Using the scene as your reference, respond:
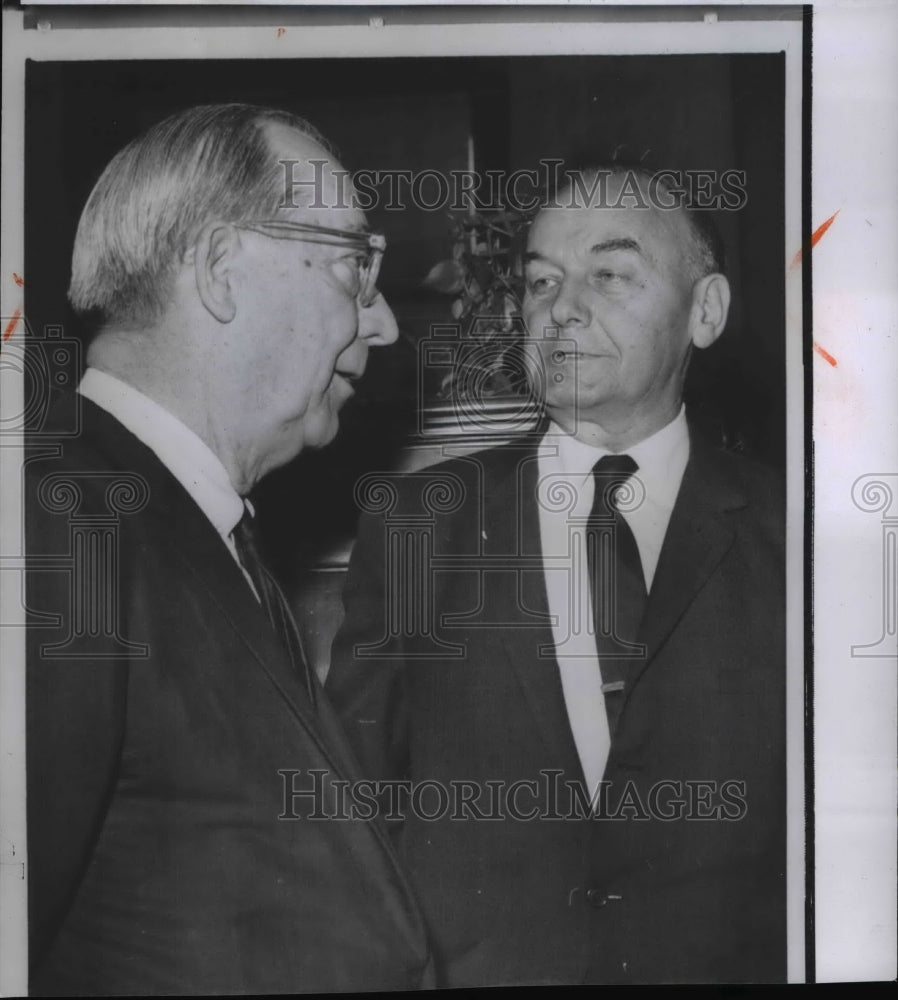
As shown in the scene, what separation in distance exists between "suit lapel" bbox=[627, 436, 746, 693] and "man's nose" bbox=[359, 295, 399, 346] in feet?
2.15

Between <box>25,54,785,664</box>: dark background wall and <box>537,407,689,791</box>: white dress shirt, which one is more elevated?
<box>25,54,785,664</box>: dark background wall

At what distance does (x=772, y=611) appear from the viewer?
92.7 inches

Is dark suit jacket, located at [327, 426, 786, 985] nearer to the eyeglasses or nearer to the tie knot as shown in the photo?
the tie knot

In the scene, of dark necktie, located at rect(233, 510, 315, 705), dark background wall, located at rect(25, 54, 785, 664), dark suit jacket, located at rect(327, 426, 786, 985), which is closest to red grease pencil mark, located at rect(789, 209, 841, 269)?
dark background wall, located at rect(25, 54, 785, 664)

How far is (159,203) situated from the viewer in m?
2.26

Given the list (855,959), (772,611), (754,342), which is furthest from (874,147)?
(855,959)

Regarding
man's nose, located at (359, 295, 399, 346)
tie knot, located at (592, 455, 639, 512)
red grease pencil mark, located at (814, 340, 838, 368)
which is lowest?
tie knot, located at (592, 455, 639, 512)

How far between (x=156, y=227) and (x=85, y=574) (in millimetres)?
698

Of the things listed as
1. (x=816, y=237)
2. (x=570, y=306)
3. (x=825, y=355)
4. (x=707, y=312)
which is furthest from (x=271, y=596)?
(x=816, y=237)

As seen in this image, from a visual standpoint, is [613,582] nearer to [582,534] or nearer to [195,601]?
[582,534]

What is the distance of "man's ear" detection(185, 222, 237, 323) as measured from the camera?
2250 mm

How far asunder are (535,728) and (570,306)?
2.78 ft

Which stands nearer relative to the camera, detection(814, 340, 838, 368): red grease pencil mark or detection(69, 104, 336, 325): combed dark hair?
detection(69, 104, 336, 325): combed dark hair

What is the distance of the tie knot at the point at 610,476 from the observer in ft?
7.64
